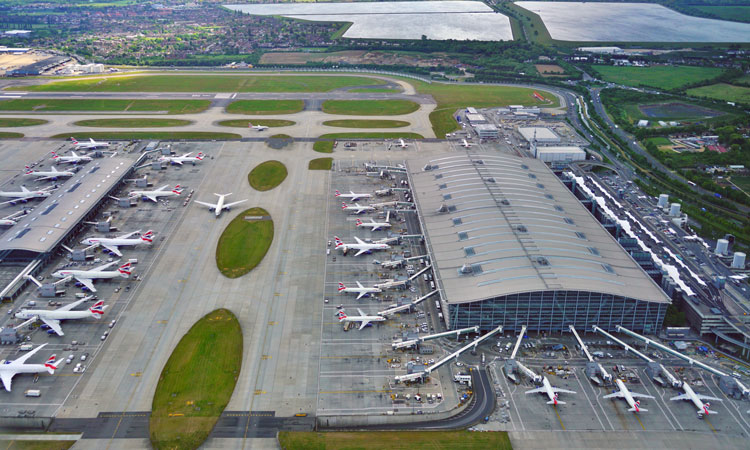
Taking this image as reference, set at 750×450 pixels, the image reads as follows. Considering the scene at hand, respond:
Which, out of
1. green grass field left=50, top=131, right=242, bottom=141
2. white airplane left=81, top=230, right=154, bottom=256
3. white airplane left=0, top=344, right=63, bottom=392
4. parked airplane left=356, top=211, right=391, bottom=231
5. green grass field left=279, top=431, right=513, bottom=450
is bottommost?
green grass field left=279, top=431, right=513, bottom=450

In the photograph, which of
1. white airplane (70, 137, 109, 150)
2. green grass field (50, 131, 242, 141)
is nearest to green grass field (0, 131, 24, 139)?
green grass field (50, 131, 242, 141)

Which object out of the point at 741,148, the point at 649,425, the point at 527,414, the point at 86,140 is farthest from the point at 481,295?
the point at 86,140

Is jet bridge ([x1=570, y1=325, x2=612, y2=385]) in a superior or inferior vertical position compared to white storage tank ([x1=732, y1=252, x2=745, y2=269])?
inferior

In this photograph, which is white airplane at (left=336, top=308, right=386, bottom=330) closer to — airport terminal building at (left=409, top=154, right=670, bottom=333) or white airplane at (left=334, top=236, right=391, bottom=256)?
airport terminal building at (left=409, top=154, right=670, bottom=333)

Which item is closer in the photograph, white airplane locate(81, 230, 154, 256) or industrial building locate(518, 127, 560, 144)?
white airplane locate(81, 230, 154, 256)

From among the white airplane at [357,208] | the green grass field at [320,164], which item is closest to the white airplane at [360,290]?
the white airplane at [357,208]

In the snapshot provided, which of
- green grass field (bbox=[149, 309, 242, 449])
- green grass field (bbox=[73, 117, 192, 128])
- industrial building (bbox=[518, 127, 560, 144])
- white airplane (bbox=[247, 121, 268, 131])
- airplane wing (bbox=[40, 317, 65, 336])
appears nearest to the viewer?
green grass field (bbox=[149, 309, 242, 449])

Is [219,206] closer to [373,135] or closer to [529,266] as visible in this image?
[373,135]

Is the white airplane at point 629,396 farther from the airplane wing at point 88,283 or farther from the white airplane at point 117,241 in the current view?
the white airplane at point 117,241
